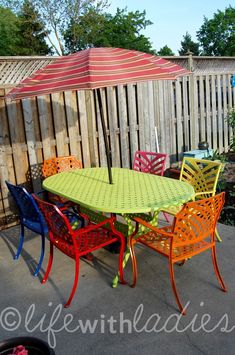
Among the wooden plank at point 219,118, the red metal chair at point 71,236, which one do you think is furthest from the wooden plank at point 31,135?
the wooden plank at point 219,118

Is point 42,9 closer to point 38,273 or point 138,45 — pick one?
point 138,45

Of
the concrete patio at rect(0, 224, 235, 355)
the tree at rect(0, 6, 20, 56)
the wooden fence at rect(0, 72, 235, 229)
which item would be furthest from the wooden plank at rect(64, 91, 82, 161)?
the tree at rect(0, 6, 20, 56)

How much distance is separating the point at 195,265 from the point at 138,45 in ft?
130

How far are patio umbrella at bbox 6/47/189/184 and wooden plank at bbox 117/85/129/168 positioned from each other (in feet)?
6.88

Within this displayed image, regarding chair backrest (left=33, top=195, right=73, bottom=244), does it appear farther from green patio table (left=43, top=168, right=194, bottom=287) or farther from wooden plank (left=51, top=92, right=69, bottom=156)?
wooden plank (left=51, top=92, right=69, bottom=156)

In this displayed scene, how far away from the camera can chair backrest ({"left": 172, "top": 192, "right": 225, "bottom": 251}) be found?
243cm

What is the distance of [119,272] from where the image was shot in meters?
2.96

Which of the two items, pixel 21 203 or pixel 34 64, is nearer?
pixel 21 203

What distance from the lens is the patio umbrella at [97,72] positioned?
2564mm

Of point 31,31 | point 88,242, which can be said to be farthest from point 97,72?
point 31,31

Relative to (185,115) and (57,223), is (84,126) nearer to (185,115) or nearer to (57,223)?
(185,115)

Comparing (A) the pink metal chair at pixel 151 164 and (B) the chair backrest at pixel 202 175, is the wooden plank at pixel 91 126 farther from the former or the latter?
(B) the chair backrest at pixel 202 175

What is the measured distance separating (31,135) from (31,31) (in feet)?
90.5

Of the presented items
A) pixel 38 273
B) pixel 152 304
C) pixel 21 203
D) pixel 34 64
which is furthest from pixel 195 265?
pixel 34 64
